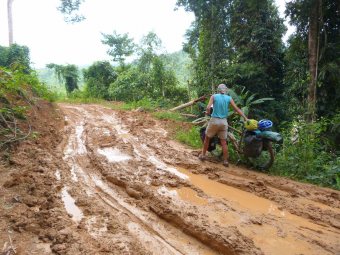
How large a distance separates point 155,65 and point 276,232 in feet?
53.3

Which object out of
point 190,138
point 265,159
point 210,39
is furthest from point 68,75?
point 265,159

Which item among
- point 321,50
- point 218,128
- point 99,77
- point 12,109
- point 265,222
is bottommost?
point 265,222

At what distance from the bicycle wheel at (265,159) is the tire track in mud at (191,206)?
1.58ft

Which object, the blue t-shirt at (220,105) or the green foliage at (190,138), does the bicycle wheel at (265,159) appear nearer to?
the blue t-shirt at (220,105)

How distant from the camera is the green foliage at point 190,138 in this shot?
793 centimetres

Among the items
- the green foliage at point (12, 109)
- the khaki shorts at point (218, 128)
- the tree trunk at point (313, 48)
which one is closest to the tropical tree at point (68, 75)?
the green foliage at point (12, 109)

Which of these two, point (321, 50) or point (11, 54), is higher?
point (11, 54)

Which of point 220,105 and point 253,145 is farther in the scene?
point 220,105

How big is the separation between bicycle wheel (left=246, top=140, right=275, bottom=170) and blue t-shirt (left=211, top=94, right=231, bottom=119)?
3.36 ft

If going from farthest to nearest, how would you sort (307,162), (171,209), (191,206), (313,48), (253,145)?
(313,48)
(307,162)
(253,145)
(191,206)
(171,209)

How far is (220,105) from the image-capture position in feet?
19.3

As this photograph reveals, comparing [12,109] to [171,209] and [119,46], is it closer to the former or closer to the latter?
[171,209]

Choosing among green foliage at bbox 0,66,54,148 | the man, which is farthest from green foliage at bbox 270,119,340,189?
green foliage at bbox 0,66,54,148

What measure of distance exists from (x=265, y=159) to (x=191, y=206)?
2.84 metres
